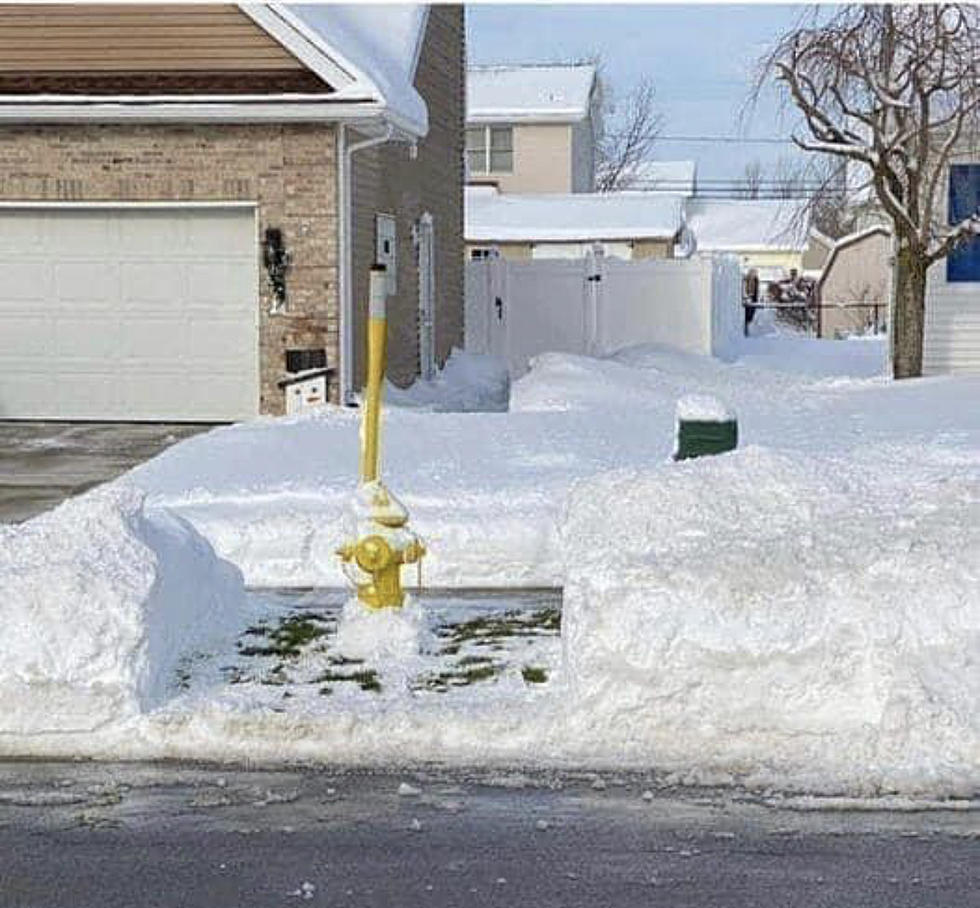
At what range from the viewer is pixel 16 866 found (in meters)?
5.93

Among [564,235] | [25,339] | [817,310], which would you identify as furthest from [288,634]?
[817,310]

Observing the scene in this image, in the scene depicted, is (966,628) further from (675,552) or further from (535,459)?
(535,459)

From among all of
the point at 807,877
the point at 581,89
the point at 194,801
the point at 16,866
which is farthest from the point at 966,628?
the point at 581,89

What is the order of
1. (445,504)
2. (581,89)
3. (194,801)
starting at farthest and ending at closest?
(581,89)
(445,504)
(194,801)

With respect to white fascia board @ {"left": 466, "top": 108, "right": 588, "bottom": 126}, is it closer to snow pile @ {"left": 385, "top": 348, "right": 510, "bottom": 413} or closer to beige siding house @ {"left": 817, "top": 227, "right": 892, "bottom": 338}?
beige siding house @ {"left": 817, "top": 227, "right": 892, "bottom": 338}

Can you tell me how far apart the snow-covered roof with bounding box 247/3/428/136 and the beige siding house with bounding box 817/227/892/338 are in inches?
1090

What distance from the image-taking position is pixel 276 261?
717 inches

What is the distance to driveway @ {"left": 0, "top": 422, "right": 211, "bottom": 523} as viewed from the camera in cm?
1346

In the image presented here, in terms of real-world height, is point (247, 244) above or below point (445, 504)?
above

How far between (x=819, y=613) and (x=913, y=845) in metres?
1.43

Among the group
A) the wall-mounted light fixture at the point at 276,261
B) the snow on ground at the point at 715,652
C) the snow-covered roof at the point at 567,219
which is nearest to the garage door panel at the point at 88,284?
the wall-mounted light fixture at the point at 276,261

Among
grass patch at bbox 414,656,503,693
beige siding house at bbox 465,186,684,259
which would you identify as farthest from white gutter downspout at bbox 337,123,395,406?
beige siding house at bbox 465,186,684,259

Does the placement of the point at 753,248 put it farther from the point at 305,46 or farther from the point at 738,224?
Result: the point at 305,46

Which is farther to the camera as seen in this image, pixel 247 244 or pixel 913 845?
pixel 247 244
